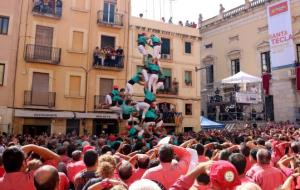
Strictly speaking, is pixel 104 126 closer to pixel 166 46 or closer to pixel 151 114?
pixel 166 46

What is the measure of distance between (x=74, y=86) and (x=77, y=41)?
3.11 meters

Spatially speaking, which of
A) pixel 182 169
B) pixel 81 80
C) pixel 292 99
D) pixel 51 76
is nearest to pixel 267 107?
pixel 292 99

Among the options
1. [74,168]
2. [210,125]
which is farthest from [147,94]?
[210,125]

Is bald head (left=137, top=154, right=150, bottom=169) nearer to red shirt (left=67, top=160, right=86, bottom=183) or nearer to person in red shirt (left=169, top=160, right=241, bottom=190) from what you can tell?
red shirt (left=67, top=160, right=86, bottom=183)

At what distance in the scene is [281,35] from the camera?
26359 mm

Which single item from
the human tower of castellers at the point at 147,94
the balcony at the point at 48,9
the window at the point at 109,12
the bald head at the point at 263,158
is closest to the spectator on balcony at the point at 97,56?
the window at the point at 109,12

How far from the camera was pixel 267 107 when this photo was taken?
1150 inches

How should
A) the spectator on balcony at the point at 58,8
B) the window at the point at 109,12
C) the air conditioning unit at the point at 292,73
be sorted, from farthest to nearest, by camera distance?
1. the air conditioning unit at the point at 292,73
2. the window at the point at 109,12
3. the spectator on balcony at the point at 58,8

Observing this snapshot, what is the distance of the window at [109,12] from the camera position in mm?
25458

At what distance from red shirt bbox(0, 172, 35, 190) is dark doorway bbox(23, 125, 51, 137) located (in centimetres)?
1836

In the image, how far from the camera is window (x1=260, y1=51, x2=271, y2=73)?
29781 millimetres

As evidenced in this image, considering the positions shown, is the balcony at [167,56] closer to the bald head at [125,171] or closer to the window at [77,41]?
the window at [77,41]

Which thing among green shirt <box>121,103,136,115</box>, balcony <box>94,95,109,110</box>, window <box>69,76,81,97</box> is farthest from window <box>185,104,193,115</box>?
green shirt <box>121,103,136,115</box>

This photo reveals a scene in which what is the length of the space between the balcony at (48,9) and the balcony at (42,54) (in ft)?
6.95
